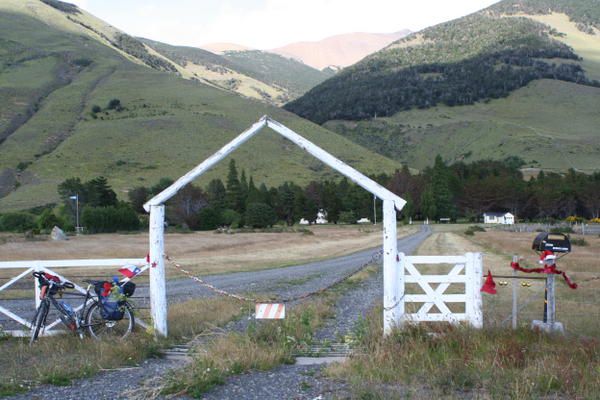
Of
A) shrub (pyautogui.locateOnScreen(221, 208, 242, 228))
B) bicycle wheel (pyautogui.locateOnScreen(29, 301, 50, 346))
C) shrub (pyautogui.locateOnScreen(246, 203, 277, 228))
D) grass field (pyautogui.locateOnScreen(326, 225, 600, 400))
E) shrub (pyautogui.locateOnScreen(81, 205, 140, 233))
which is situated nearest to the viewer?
grass field (pyautogui.locateOnScreen(326, 225, 600, 400))

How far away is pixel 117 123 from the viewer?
13688 centimetres

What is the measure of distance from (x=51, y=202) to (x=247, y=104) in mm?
79765

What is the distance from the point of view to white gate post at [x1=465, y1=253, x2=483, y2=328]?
10.1 meters

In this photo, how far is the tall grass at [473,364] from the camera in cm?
751

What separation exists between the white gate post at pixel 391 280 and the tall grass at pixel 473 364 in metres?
0.38

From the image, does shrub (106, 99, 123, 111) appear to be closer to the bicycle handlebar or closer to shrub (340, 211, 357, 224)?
shrub (340, 211, 357, 224)

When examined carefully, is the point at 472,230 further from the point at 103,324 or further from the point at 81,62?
the point at 81,62

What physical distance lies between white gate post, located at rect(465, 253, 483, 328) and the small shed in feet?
322

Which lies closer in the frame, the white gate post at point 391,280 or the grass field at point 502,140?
the white gate post at point 391,280

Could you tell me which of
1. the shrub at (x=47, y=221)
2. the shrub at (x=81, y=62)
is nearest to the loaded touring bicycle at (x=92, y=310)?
the shrub at (x=47, y=221)

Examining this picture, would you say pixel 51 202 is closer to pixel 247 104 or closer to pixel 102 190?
pixel 102 190

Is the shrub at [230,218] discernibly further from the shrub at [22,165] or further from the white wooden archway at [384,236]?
the white wooden archway at [384,236]

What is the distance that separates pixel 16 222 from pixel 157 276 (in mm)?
69091

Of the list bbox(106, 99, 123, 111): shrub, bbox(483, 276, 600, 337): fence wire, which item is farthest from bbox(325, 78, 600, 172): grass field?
bbox(483, 276, 600, 337): fence wire
